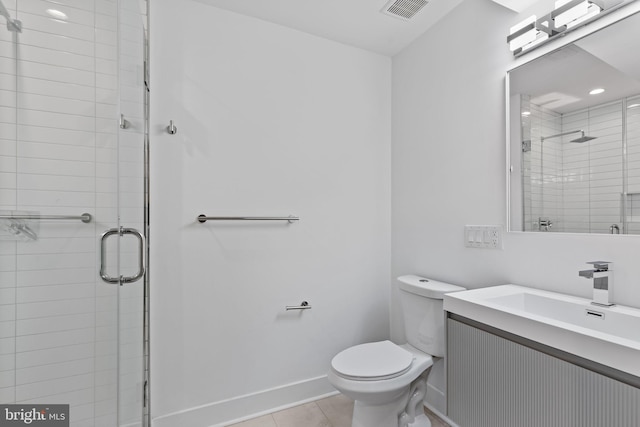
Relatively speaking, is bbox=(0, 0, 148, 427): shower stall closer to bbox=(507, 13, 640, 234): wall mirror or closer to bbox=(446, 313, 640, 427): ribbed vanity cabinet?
bbox=(446, 313, 640, 427): ribbed vanity cabinet

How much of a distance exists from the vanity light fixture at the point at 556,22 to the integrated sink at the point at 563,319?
111 centimetres

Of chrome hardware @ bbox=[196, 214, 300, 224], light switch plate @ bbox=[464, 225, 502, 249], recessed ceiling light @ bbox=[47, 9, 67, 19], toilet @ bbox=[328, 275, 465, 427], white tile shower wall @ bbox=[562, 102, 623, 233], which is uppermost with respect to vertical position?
recessed ceiling light @ bbox=[47, 9, 67, 19]

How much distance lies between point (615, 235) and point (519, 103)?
2.35 feet

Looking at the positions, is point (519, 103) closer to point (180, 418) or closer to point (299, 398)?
point (299, 398)

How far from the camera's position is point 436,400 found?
1.84 m

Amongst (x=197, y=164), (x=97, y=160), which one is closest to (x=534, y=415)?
(x=97, y=160)

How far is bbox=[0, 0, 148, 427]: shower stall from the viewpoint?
0.67m

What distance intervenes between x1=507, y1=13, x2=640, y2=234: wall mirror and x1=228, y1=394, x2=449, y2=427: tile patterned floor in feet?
4.31

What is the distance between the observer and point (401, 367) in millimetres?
1455

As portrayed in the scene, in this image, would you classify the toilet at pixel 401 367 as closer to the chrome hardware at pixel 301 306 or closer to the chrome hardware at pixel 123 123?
the chrome hardware at pixel 301 306

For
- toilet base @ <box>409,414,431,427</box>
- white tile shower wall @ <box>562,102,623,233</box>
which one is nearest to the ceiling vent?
white tile shower wall @ <box>562,102,623,233</box>

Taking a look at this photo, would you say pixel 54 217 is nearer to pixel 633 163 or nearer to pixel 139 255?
pixel 139 255
